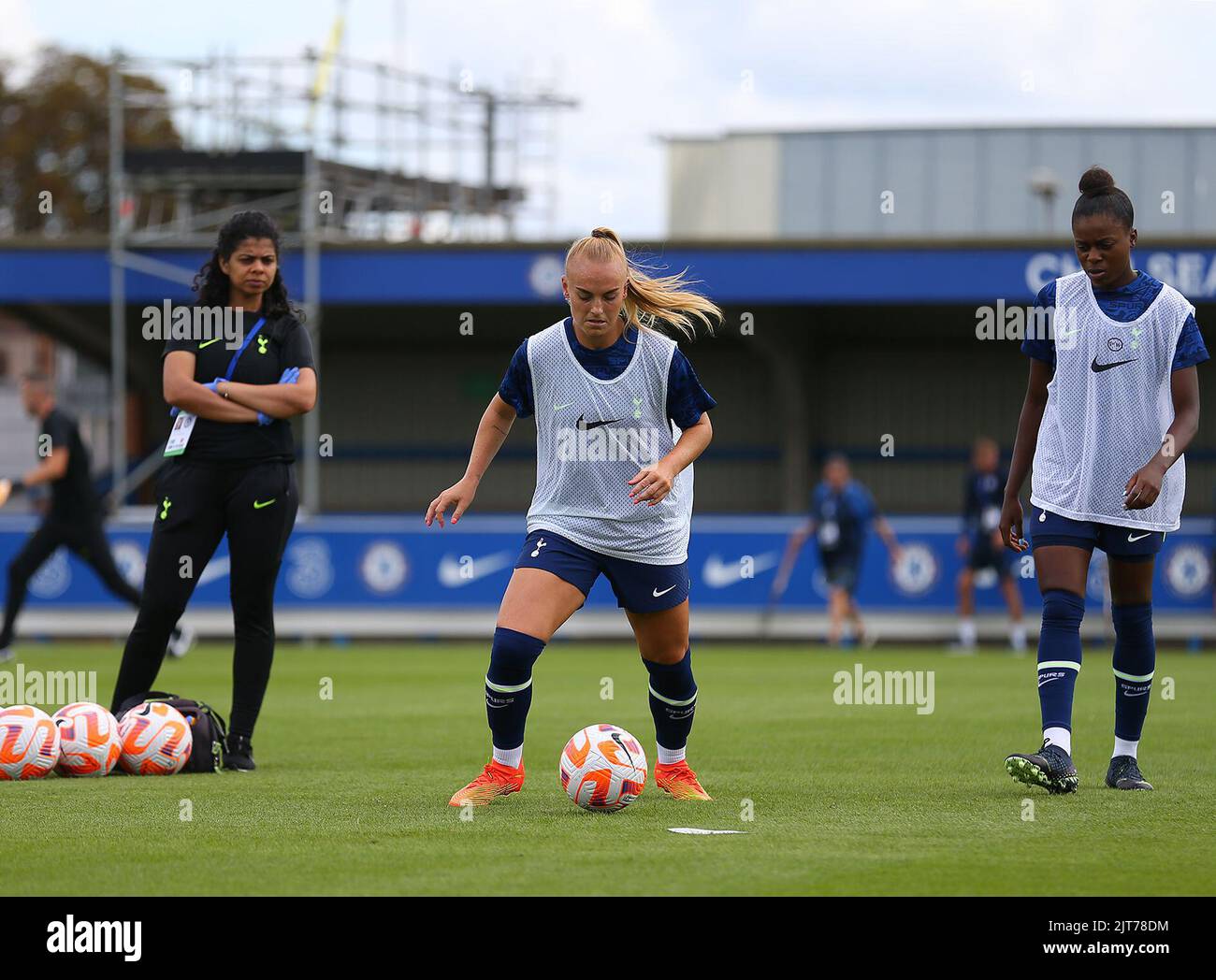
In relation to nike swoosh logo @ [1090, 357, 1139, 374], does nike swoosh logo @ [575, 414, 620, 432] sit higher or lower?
lower

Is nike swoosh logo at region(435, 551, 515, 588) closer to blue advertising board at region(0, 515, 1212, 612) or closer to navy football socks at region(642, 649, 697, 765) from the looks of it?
blue advertising board at region(0, 515, 1212, 612)

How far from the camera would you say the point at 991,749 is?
360 inches

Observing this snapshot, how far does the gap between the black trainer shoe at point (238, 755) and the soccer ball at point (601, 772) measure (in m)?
1.99

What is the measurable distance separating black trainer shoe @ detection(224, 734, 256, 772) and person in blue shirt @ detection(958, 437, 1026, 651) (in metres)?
12.0

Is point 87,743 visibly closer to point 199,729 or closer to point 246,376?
point 199,729

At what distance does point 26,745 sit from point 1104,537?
454 centimetres

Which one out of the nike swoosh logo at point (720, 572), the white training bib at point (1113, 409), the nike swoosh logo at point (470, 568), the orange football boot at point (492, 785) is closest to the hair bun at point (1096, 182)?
the white training bib at point (1113, 409)

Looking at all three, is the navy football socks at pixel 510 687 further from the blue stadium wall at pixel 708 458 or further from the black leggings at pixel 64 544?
the black leggings at pixel 64 544

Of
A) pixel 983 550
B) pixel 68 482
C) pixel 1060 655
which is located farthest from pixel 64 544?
pixel 1060 655

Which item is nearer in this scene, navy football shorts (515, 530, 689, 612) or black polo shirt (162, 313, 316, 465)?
navy football shorts (515, 530, 689, 612)

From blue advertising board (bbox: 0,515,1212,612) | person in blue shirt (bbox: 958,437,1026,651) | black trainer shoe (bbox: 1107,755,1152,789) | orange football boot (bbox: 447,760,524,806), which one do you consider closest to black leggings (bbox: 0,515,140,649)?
blue advertising board (bbox: 0,515,1212,612)

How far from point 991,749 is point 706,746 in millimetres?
1425

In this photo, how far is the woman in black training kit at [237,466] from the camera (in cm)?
806

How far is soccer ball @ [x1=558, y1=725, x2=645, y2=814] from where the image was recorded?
668 cm
